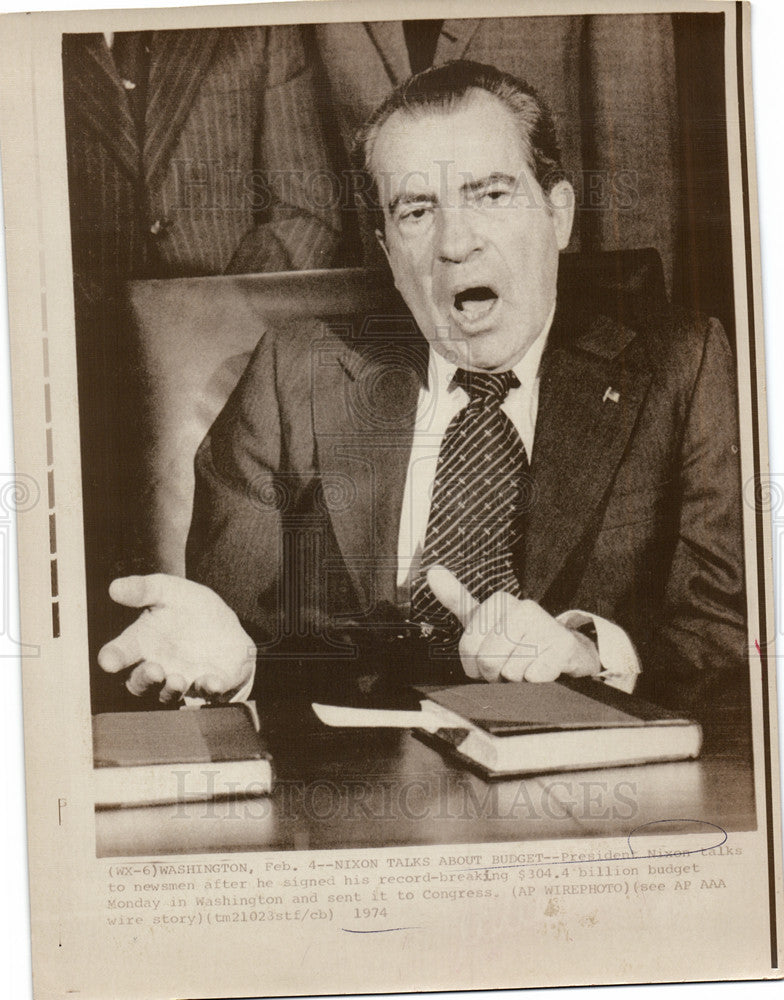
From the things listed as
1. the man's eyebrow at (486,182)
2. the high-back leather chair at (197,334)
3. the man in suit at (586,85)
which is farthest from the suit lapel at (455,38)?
the high-back leather chair at (197,334)

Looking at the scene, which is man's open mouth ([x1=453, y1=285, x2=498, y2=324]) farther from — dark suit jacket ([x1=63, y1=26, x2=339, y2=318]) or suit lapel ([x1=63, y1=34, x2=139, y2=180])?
suit lapel ([x1=63, y1=34, x2=139, y2=180])

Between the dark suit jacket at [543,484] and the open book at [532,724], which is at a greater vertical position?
the dark suit jacket at [543,484]

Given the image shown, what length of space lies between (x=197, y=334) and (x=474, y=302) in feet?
1.51

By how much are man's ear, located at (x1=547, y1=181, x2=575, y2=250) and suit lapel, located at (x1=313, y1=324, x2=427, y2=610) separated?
29 centimetres

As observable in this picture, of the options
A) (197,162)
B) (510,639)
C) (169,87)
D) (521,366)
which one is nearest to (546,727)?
(510,639)

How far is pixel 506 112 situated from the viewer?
1407 mm

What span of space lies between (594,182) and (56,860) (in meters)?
1.42

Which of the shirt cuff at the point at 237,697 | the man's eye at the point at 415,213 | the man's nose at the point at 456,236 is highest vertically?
the man's eye at the point at 415,213

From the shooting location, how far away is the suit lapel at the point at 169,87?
1407 millimetres

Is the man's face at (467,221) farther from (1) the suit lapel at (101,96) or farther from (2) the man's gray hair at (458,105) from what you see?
(1) the suit lapel at (101,96)

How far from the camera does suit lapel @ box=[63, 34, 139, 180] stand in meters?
1.41

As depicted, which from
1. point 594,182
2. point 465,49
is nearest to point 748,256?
point 594,182

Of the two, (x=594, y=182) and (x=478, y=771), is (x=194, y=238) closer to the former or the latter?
(x=594, y=182)

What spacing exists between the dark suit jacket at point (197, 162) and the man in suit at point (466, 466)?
0.13m
